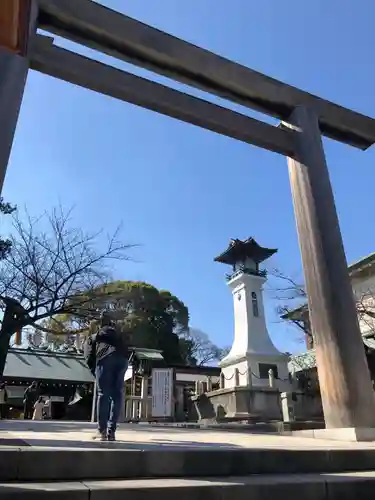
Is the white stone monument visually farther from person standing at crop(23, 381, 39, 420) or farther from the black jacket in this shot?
the black jacket

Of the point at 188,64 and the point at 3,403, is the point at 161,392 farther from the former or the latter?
the point at 188,64

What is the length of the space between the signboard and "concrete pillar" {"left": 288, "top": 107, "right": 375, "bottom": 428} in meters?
10.8

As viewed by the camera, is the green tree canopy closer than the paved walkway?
No

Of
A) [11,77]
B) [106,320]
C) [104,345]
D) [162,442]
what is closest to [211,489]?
[162,442]

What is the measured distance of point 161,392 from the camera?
15391 millimetres

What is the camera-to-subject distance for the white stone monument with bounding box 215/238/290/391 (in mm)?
24453

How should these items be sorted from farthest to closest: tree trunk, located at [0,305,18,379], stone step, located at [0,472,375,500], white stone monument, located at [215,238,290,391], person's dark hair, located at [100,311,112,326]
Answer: white stone monument, located at [215,238,290,391] < tree trunk, located at [0,305,18,379] < person's dark hair, located at [100,311,112,326] < stone step, located at [0,472,375,500]

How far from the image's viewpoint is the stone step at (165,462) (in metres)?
2.38

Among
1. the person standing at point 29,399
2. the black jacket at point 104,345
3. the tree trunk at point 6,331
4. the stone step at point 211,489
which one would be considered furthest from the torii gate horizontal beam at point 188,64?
the person standing at point 29,399

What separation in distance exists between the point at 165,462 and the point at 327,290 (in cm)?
353

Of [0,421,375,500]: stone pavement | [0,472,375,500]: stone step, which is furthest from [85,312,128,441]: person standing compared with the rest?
[0,472,375,500]: stone step

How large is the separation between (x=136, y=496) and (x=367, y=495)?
145 cm

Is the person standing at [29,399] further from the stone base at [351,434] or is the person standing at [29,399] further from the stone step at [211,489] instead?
the stone step at [211,489]

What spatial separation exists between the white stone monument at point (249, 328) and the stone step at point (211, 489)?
19834mm
